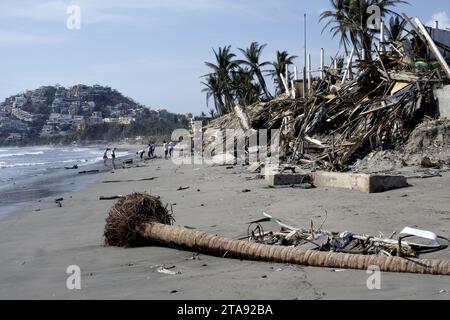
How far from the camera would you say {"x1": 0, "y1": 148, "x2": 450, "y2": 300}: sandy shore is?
4.86 m

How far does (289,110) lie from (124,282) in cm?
1696

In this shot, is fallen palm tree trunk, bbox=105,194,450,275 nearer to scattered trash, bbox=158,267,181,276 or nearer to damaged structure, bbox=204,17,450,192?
scattered trash, bbox=158,267,181,276

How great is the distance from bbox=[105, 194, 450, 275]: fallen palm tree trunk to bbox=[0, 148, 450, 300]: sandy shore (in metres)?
0.12

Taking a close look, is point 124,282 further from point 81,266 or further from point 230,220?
point 230,220

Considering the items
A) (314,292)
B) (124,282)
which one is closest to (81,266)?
(124,282)

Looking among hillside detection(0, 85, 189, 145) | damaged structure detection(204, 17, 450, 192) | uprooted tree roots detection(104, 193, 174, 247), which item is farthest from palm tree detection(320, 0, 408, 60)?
hillside detection(0, 85, 189, 145)

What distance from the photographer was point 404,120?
15789 mm

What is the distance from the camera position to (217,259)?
6.36 meters

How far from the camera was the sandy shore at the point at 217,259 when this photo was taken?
16.0ft

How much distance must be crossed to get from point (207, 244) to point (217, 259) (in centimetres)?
27

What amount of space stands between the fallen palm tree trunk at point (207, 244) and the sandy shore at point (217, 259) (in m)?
0.12

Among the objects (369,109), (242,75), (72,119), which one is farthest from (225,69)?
(72,119)

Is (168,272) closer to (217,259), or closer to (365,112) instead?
(217,259)

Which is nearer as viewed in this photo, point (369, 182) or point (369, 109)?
point (369, 182)
